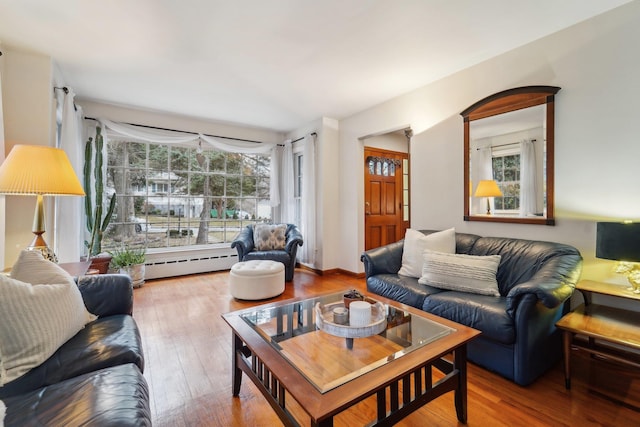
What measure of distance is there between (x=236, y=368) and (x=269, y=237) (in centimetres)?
276

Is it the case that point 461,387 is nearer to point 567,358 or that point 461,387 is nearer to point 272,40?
point 567,358

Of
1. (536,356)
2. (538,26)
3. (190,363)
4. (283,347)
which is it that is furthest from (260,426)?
(538,26)

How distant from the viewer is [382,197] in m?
4.77

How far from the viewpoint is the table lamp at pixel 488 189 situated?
2697 millimetres

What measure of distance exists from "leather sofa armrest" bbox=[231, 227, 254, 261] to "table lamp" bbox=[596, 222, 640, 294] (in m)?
3.70

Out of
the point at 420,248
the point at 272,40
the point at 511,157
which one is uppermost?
the point at 272,40

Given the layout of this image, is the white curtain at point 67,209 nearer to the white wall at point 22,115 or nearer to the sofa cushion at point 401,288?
the white wall at point 22,115

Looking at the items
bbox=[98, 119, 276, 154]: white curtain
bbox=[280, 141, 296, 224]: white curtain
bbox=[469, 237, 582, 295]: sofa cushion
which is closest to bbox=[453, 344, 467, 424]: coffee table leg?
bbox=[469, 237, 582, 295]: sofa cushion

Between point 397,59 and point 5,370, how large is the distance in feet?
10.8

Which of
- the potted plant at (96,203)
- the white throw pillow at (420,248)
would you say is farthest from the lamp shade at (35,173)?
the white throw pillow at (420,248)

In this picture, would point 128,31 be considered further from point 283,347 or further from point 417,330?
point 417,330

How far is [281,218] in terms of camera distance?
17.8 feet

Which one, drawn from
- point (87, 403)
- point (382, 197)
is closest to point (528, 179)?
point (382, 197)

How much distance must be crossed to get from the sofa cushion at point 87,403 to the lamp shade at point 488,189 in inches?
118
